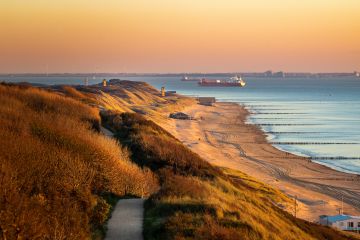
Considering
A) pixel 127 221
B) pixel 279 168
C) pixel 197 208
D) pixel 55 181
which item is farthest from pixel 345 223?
pixel 55 181

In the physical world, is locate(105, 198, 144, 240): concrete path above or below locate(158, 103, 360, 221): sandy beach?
above

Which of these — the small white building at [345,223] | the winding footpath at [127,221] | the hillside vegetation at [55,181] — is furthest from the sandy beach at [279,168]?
the winding footpath at [127,221]

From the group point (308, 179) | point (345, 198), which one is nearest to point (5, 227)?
point (345, 198)

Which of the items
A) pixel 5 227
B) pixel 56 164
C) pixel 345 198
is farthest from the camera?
pixel 345 198

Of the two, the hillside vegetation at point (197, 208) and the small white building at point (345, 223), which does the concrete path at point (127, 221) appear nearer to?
the hillside vegetation at point (197, 208)

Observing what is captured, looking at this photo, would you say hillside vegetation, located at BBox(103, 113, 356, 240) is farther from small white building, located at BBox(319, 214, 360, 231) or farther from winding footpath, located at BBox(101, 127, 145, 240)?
small white building, located at BBox(319, 214, 360, 231)

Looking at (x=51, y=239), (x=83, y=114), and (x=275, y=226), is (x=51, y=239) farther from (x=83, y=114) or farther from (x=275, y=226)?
(x=83, y=114)

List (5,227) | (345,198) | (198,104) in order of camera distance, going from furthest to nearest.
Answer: (198,104), (345,198), (5,227)

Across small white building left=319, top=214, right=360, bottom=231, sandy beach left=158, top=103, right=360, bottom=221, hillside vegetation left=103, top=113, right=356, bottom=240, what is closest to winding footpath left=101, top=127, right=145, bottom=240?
hillside vegetation left=103, top=113, right=356, bottom=240

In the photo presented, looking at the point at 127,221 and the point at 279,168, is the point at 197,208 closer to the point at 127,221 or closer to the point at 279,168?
the point at 127,221
